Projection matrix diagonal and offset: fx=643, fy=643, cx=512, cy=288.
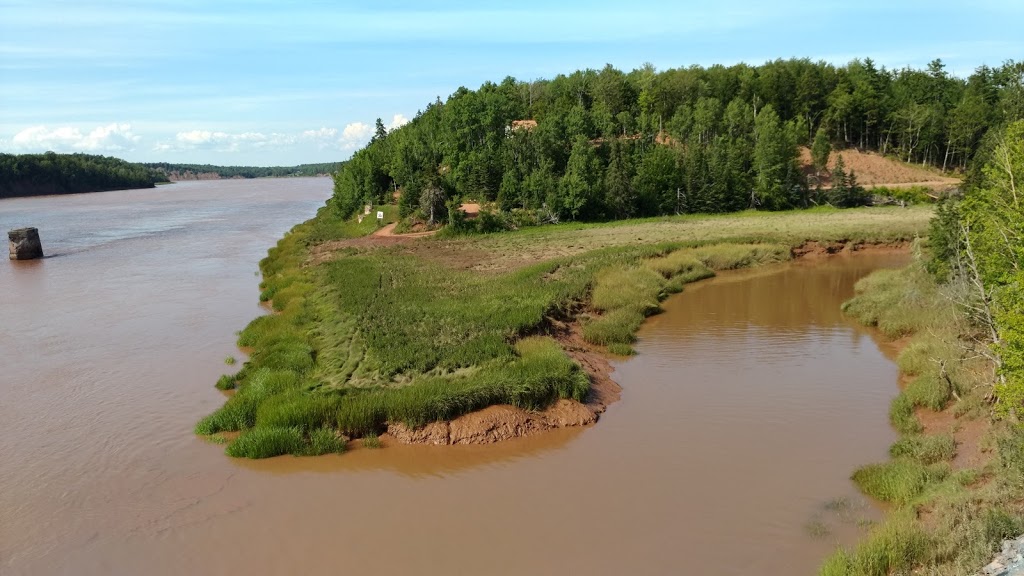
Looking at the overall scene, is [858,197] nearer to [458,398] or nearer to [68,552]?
[458,398]

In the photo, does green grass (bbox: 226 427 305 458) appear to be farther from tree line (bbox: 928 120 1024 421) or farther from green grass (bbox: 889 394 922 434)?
tree line (bbox: 928 120 1024 421)

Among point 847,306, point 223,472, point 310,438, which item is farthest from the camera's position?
point 847,306

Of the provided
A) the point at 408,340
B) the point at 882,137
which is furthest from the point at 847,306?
the point at 882,137

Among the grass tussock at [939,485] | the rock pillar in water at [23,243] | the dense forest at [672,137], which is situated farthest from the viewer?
the dense forest at [672,137]

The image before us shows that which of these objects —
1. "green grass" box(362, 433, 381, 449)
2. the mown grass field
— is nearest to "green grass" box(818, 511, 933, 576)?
the mown grass field

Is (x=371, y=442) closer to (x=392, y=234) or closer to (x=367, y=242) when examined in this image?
(x=367, y=242)

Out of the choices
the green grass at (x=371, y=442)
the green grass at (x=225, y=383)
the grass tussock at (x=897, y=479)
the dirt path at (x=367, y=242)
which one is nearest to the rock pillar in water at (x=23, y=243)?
the dirt path at (x=367, y=242)

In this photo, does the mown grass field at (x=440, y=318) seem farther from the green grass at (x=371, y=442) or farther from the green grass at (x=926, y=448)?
the green grass at (x=926, y=448)
